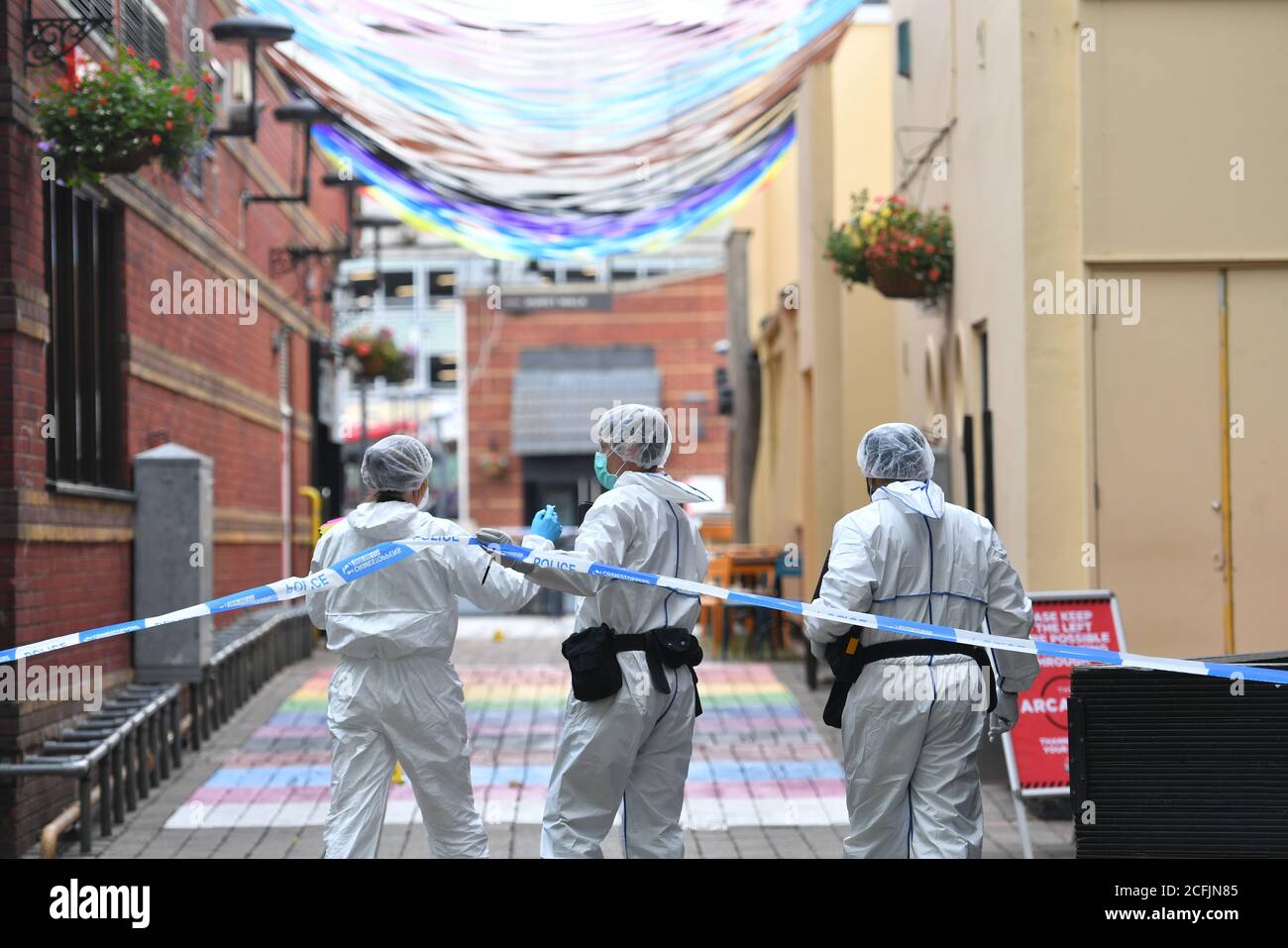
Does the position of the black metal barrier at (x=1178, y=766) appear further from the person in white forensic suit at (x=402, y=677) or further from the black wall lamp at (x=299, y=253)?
the black wall lamp at (x=299, y=253)

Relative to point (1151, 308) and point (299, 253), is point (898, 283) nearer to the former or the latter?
point (1151, 308)

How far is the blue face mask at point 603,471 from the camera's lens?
6270 mm

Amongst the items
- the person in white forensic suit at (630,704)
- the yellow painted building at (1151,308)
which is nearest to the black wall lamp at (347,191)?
the yellow painted building at (1151,308)

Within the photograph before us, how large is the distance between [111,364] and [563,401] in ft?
94.6

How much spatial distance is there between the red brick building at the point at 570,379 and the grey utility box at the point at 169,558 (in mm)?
28288

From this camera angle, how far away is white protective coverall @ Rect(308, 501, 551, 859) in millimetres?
6109

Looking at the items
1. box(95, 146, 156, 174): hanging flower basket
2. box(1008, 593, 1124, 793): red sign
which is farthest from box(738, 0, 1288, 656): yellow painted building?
box(95, 146, 156, 174): hanging flower basket

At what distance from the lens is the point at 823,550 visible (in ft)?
49.9

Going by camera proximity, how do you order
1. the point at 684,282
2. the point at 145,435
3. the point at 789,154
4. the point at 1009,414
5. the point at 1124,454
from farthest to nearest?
the point at 684,282
the point at 789,154
the point at 145,435
the point at 1009,414
the point at 1124,454

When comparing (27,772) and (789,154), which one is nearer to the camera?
(27,772)

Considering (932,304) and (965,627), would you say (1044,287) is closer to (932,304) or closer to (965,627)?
(932,304)

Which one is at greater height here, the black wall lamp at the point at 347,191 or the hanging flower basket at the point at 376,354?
the black wall lamp at the point at 347,191
